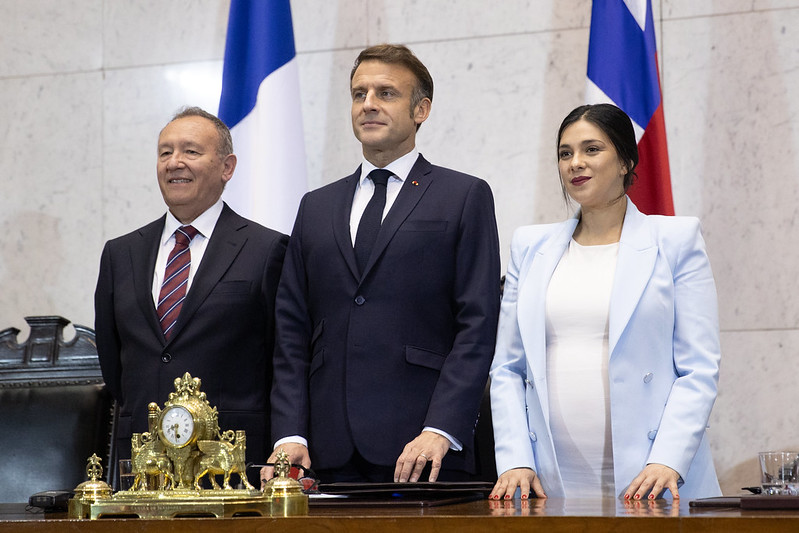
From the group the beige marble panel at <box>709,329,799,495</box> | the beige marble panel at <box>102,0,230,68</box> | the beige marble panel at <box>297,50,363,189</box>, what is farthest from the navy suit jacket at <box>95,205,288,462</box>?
the beige marble panel at <box>709,329,799,495</box>

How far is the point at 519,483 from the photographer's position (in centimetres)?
245

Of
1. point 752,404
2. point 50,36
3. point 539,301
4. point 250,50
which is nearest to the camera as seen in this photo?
point 539,301

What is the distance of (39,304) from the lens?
186 inches

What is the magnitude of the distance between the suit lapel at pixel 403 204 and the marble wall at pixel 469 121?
1321mm

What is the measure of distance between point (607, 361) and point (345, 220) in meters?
0.82

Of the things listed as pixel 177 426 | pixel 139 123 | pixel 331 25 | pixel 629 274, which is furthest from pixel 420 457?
pixel 139 123

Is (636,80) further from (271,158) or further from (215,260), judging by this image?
(215,260)

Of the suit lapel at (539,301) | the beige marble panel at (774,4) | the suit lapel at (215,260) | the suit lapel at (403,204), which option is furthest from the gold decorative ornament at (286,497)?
the beige marble panel at (774,4)

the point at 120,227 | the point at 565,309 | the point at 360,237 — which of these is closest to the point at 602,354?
the point at 565,309

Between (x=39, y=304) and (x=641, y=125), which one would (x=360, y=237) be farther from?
(x=39, y=304)

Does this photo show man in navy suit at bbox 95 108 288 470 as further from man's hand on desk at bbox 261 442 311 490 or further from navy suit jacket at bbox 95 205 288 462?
man's hand on desk at bbox 261 442 311 490

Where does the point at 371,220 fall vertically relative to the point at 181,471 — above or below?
above

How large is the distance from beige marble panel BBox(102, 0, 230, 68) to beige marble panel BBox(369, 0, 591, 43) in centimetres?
72

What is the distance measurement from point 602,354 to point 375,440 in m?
0.61
